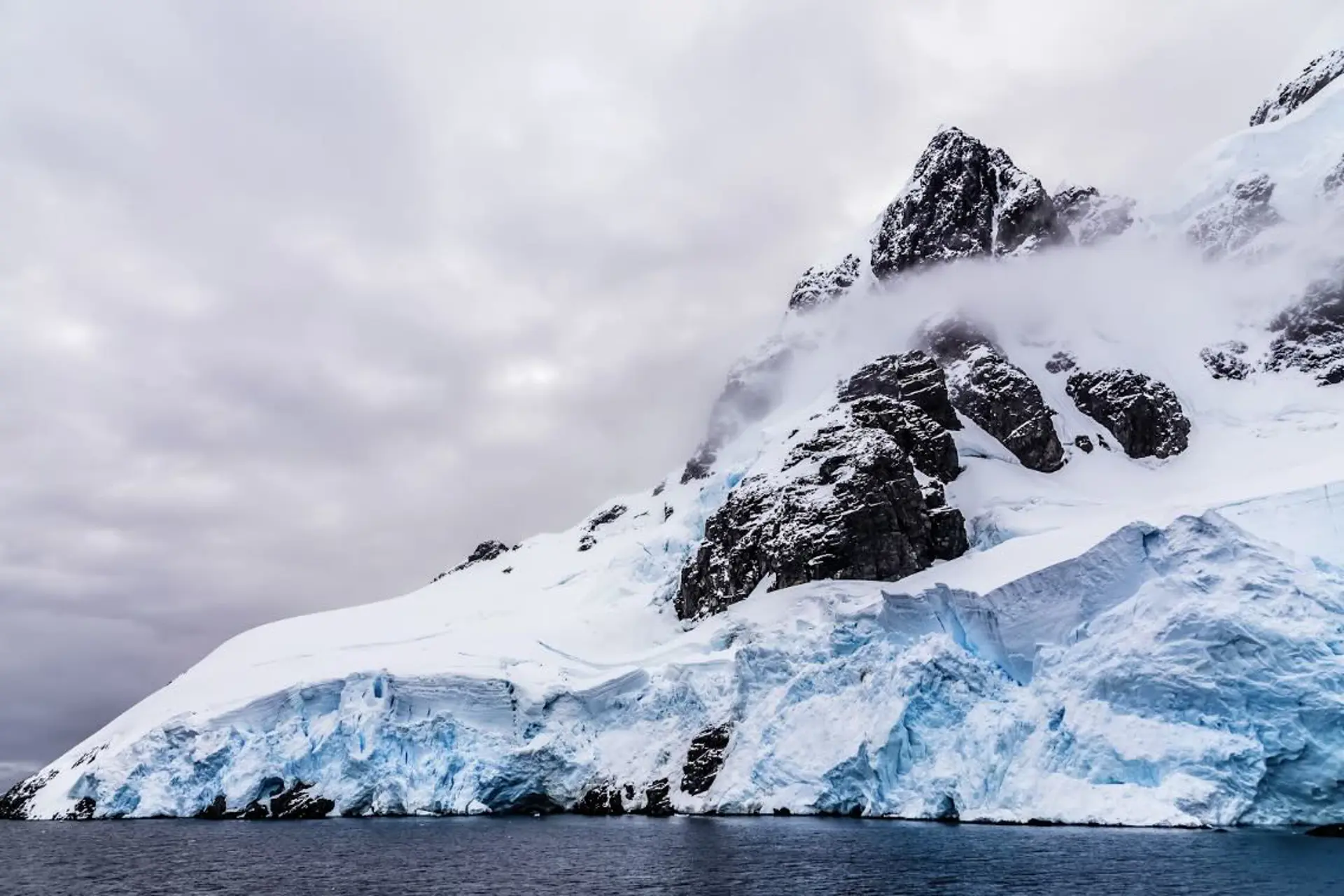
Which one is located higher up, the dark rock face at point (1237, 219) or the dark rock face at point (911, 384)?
the dark rock face at point (1237, 219)

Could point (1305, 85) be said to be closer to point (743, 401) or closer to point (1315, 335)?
point (1315, 335)

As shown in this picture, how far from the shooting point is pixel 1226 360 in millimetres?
95312

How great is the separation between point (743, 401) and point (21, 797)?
295ft

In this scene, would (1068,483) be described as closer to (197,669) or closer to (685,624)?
(685,624)

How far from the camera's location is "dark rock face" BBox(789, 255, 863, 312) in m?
132

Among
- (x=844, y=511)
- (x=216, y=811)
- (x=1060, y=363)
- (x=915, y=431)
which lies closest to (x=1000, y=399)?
(x=915, y=431)

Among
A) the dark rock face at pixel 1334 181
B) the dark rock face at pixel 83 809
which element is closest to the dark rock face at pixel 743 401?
the dark rock face at pixel 1334 181

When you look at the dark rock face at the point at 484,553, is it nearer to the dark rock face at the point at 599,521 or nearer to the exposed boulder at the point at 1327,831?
the dark rock face at the point at 599,521

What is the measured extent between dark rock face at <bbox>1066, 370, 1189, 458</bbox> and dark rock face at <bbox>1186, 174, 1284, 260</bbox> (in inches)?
909

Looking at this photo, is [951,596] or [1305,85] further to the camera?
[1305,85]

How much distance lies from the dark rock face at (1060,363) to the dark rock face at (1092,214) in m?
22.1

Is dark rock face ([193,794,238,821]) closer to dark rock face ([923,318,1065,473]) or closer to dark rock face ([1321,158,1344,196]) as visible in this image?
dark rock face ([923,318,1065,473])

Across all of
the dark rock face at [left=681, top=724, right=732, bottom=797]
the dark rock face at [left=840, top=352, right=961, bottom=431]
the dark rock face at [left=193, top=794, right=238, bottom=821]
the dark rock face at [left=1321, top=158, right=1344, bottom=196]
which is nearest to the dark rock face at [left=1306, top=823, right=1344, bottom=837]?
the dark rock face at [left=681, top=724, right=732, bottom=797]

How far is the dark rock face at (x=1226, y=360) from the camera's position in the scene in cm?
9375
